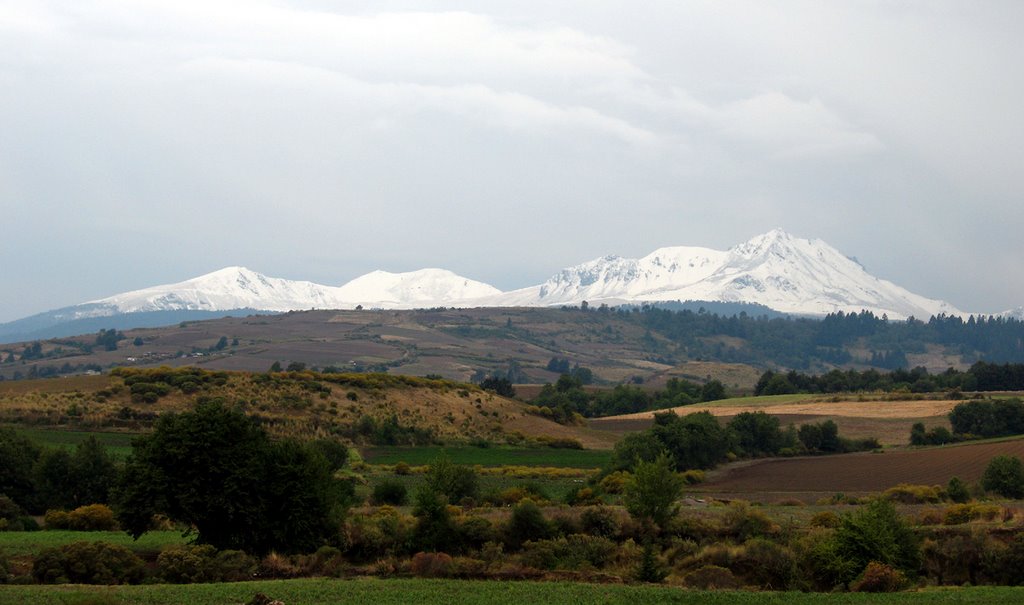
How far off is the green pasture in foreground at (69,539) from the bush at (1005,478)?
156 ft

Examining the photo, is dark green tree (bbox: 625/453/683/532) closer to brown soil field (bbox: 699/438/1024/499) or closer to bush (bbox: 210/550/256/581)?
bush (bbox: 210/550/256/581)

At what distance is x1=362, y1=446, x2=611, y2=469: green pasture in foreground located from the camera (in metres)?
85.6

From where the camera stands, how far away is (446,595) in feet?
117

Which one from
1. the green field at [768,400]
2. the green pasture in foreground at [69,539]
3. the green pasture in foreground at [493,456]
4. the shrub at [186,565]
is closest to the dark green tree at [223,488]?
the green pasture in foreground at [69,539]

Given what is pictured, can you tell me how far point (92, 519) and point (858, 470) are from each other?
55.6 meters

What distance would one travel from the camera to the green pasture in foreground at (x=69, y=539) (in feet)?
140

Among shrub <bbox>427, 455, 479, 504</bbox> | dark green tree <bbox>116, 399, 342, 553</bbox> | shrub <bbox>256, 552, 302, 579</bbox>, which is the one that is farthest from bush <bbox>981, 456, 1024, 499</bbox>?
shrub <bbox>256, 552, 302, 579</bbox>

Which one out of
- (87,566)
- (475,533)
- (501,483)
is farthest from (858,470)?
(87,566)

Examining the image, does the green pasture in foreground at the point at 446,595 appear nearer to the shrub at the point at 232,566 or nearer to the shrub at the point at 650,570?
the shrub at the point at 232,566

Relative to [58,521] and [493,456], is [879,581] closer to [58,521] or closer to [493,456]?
[58,521]

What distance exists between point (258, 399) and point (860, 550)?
225 ft

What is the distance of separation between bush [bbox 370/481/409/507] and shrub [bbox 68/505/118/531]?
1355cm

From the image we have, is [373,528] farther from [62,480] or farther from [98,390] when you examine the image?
[98,390]

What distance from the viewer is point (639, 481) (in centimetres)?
4769
